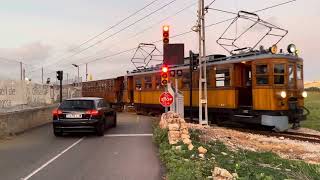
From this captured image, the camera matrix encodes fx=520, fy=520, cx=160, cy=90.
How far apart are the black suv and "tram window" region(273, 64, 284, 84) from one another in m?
7.61

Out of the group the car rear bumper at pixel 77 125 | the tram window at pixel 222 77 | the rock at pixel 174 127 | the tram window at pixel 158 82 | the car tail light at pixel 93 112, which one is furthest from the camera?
the tram window at pixel 158 82

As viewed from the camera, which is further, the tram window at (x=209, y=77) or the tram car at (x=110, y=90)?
the tram car at (x=110, y=90)

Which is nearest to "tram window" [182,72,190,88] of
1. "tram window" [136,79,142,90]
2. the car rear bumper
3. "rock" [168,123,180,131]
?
"tram window" [136,79,142,90]

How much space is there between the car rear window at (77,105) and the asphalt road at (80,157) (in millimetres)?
1087

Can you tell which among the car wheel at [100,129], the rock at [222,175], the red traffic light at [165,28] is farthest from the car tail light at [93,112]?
the rock at [222,175]

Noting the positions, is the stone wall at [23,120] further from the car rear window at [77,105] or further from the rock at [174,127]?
the rock at [174,127]

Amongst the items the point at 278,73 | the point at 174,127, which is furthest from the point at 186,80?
the point at 174,127

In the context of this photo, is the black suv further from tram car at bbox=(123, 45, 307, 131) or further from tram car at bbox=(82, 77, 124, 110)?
tram car at bbox=(82, 77, 124, 110)


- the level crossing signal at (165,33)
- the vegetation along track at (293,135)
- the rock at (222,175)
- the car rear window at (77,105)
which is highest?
the level crossing signal at (165,33)

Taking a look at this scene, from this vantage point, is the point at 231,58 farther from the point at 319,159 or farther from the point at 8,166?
A: the point at 8,166

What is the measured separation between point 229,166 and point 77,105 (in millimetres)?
10551

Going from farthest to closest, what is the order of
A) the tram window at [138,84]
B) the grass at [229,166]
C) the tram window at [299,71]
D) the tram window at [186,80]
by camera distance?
the tram window at [138,84], the tram window at [186,80], the tram window at [299,71], the grass at [229,166]

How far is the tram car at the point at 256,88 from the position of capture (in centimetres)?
2198

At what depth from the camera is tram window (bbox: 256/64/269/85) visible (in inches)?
872
